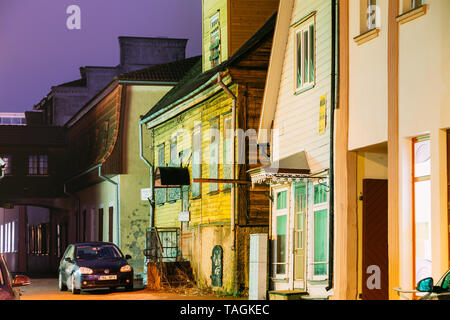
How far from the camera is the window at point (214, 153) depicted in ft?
85.3

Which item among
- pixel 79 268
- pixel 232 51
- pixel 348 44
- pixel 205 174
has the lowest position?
pixel 79 268

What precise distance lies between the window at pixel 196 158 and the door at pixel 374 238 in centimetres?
1162

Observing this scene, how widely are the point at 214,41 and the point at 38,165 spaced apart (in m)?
25.2

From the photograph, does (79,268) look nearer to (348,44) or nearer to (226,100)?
(226,100)

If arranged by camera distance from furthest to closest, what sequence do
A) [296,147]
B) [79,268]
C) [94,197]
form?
1. [94,197]
2. [79,268]
3. [296,147]

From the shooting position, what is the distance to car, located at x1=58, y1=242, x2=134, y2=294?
25688 mm

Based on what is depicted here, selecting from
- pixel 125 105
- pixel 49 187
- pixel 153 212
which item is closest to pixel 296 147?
pixel 153 212

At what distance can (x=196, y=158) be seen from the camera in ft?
92.4

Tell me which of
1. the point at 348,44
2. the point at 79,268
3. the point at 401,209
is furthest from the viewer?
the point at 79,268

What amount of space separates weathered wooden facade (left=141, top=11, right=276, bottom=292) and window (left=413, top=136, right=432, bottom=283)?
347 inches

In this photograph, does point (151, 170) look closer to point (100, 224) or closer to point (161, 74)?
point (161, 74)

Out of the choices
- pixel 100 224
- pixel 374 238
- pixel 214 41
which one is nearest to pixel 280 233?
pixel 374 238

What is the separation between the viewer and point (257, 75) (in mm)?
24234

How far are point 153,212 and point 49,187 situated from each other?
17.6 metres
